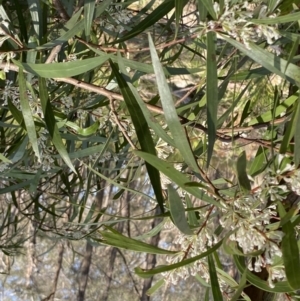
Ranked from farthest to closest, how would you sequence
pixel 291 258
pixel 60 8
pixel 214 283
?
1. pixel 60 8
2. pixel 214 283
3. pixel 291 258

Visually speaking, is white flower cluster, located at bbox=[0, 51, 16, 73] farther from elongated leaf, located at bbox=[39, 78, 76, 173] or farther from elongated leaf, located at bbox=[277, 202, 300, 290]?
elongated leaf, located at bbox=[277, 202, 300, 290]

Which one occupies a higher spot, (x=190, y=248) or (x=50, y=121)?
(x=50, y=121)

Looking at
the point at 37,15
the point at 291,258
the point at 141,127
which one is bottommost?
the point at 291,258

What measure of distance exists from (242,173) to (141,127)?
114 millimetres

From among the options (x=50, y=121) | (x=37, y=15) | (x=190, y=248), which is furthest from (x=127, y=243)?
(x=37, y=15)

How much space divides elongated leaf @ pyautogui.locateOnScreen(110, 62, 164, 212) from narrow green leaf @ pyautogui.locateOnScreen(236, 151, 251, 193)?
85mm

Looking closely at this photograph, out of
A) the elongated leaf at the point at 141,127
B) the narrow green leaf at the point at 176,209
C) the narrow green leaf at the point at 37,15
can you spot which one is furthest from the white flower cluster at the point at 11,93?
the narrow green leaf at the point at 176,209

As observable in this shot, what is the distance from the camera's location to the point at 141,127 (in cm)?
45

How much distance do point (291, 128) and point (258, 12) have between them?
4.3 inches

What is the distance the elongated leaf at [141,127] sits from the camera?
1.46 ft

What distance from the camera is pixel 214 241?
0.45 m

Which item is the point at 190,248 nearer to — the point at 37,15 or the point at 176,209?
the point at 176,209

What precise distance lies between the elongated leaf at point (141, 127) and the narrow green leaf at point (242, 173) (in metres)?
0.08

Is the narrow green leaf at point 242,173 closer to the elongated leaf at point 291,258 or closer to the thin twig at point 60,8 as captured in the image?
the elongated leaf at point 291,258
